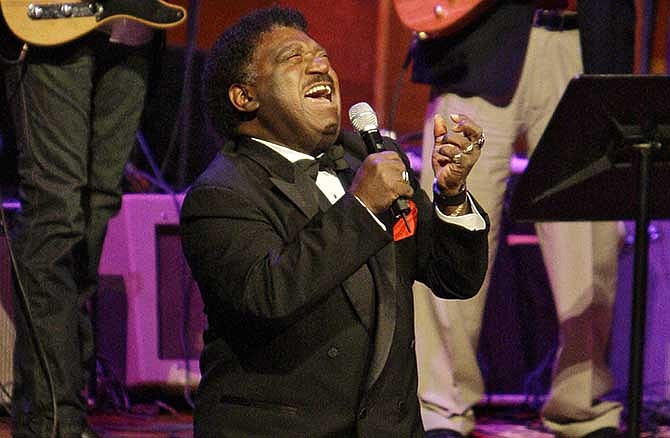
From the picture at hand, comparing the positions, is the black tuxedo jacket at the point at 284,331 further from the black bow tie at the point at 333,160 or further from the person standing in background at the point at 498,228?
the person standing in background at the point at 498,228

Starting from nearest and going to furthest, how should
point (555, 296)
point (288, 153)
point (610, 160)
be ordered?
point (288, 153), point (610, 160), point (555, 296)

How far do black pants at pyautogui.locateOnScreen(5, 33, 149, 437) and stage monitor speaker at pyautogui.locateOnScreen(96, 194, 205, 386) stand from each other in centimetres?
70

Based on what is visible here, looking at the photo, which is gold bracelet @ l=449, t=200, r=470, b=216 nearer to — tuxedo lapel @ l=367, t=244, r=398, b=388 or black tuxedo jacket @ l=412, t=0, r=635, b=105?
tuxedo lapel @ l=367, t=244, r=398, b=388

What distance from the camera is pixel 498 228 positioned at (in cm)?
402

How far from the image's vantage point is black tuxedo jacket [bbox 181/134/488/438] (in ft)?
8.13

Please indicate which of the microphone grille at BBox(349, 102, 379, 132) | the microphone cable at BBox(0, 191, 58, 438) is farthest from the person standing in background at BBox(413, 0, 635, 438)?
the microphone grille at BBox(349, 102, 379, 132)

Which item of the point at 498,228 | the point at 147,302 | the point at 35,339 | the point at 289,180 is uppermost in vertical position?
the point at 289,180

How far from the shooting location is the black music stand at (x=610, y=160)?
286cm

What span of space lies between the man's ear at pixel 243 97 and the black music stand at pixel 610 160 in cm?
74

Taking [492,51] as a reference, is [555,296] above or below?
below

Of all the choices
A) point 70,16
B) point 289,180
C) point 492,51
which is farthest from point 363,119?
point 492,51

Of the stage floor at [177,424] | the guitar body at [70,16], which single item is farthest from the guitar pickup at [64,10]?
the stage floor at [177,424]

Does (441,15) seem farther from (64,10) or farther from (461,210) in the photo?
(461,210)

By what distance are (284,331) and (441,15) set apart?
1689 millimetres
